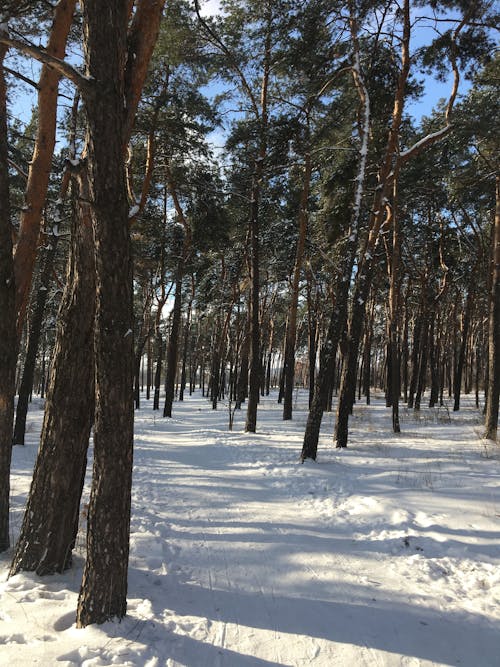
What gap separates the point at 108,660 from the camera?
8.68ft

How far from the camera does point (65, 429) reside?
3.72 m

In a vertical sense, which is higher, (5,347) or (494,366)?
(494,366)

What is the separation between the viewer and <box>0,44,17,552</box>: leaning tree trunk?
4.24m

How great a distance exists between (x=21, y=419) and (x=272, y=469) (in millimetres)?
6966

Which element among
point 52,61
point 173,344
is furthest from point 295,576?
point 173,344

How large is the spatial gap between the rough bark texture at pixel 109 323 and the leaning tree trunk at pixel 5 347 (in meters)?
1.83

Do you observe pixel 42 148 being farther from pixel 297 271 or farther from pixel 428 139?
pixel 297 271

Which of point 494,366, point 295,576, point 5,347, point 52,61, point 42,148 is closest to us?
point 52,61

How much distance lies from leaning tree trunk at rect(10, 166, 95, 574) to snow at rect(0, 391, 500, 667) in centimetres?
26

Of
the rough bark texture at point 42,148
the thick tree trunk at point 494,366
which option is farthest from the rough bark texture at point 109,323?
the thick tree trunk at point 494,366

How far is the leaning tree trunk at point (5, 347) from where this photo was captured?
4242mm

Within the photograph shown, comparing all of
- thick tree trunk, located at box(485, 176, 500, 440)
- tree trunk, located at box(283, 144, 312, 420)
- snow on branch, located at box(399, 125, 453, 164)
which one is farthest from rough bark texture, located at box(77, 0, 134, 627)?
thick tree trunk, located at box(485, 176, 500, 440)

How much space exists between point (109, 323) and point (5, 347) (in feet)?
7.18

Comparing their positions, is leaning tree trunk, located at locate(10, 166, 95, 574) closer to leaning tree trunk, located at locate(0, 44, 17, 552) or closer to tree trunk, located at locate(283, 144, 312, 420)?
leaning tree trunk, located at locate(0, 44, 17, 552)
